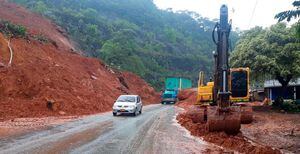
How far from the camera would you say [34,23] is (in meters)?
57.0

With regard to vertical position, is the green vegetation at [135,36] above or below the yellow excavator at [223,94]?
above

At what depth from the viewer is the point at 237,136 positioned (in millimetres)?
16328

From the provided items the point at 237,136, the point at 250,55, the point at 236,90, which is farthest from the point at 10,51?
the point at 237,136

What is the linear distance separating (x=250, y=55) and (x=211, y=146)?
820 inches

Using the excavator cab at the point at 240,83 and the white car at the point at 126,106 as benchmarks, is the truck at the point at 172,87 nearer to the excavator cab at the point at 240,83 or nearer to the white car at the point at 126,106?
the white car at the point at 126,106

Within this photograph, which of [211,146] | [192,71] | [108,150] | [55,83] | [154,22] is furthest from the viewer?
[154,22]

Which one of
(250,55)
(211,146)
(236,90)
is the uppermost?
(250,55)

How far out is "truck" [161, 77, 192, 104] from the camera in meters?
59.7

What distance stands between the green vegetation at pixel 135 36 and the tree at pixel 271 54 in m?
39.7

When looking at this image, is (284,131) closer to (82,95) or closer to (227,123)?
(227,123)

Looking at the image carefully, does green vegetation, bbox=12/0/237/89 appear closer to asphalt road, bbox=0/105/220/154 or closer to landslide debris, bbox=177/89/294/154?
landslide debris, bbox=177/89/294/154

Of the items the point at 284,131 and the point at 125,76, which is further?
the point at 125,76

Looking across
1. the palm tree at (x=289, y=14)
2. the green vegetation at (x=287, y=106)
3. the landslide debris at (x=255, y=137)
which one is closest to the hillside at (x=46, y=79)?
the landslide debris at (x=255, y=137)

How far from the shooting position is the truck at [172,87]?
2351 inches
